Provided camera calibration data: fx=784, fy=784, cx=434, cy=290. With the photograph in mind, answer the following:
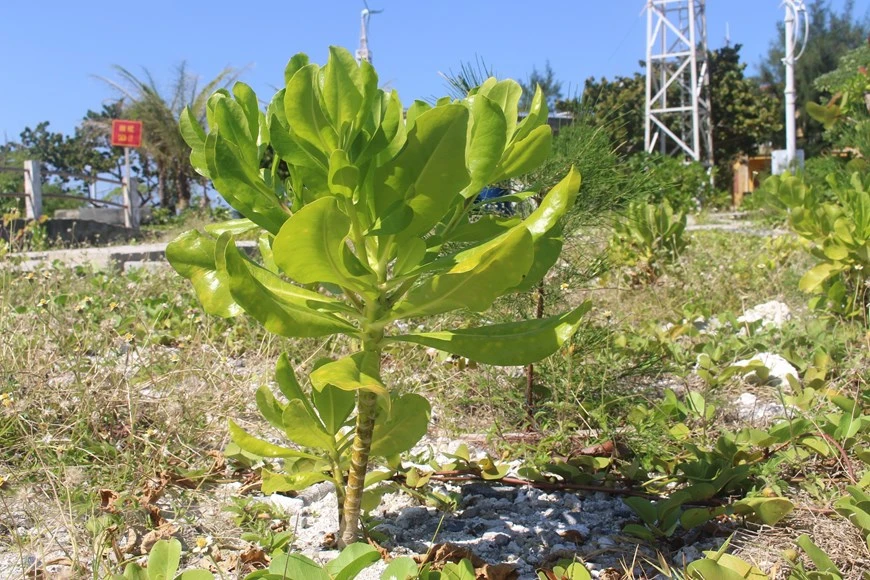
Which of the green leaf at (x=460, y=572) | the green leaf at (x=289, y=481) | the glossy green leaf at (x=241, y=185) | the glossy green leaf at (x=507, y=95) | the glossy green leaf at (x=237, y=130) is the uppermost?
the glossy green leaf at (x=507, y=95)

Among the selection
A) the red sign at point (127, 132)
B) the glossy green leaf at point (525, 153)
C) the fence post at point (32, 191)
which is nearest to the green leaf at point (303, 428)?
the glossy green leaf at point (525, 153)

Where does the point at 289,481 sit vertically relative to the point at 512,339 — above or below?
below

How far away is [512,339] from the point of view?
1.23 metres

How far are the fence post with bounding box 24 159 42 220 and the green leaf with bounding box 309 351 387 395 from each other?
13450 millimetres

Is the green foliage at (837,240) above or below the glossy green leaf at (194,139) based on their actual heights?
below

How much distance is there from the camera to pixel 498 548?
1.58m

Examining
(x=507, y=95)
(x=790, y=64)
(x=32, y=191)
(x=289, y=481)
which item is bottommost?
(x=289, y=481)

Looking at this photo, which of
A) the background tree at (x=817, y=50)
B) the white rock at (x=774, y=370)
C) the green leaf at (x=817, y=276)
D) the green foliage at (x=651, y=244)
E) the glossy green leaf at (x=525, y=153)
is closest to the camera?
the glossy green leaf at (x=525, y=153)

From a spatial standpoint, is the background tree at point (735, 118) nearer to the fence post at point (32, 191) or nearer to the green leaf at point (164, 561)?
the fence post at point (32, 191)

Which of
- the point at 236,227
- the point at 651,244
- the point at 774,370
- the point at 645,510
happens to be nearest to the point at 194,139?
the point at 236,227

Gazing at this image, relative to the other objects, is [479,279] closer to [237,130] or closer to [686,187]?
[237,130]

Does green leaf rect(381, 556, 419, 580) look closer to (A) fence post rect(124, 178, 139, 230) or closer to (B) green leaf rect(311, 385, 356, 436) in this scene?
(B) green leaf rect(311, 385, 356, 436)

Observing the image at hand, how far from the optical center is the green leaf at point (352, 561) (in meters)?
1.21

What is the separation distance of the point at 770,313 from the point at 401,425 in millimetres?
2819
